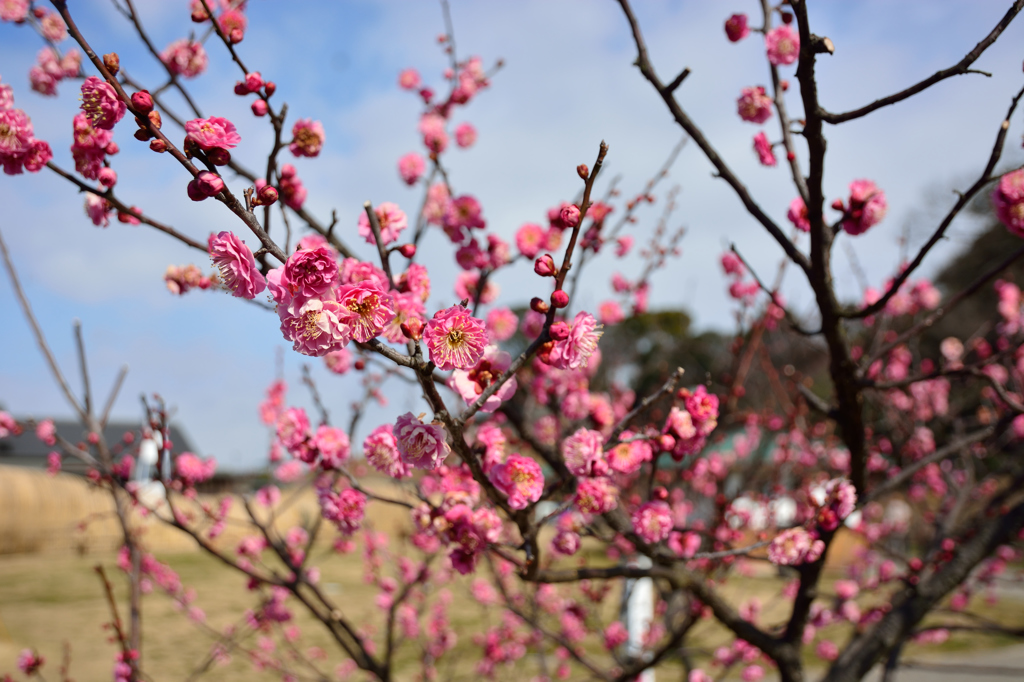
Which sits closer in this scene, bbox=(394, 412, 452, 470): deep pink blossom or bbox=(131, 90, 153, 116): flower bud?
bbox=(131, 90, 153, 116): flower bud

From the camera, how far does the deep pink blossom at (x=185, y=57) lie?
2.14 m

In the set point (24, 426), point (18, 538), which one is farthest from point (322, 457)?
point (18, 538)

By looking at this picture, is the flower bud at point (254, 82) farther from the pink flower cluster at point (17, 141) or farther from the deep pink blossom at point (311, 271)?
the deep pink blossom at point (311, 271)

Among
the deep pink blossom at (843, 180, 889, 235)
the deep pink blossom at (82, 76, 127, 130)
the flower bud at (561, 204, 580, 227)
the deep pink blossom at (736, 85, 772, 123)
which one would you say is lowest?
the flower bud at (561, 204, 580, 227)

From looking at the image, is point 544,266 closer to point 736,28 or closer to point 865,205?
point 865,205

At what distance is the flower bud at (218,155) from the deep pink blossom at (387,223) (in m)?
0.68

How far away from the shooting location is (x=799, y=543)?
6.26ft

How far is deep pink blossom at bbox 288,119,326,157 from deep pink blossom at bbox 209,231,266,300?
2.80ft

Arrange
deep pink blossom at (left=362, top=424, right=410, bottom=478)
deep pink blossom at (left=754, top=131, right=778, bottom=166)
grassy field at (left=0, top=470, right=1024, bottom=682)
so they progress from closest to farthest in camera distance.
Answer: deep pink blossom at (left=362, top=424, right=410, bottom=478) < deep pink blossom at (left=754, top=131, right=778, bottom=166) < grassy field at (left=0, top=470, right=1024, bottom=682)

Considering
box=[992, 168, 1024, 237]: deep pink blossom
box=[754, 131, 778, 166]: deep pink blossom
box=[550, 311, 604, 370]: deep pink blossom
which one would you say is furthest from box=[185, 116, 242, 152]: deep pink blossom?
box=[992, 168, 1024, 237]: deep pink blossom

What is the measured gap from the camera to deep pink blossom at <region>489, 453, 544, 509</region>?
4.52 ft

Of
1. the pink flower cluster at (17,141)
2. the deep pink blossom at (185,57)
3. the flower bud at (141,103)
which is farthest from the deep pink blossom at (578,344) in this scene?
the deep pink blossom at (185,57)

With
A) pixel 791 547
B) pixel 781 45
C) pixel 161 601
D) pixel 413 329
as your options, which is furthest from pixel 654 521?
pixel 161 601

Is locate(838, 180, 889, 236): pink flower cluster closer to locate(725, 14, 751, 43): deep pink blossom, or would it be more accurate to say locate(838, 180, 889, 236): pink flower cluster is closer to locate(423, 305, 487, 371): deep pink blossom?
locate(725, 14, 751, 43): deep pink blossom
